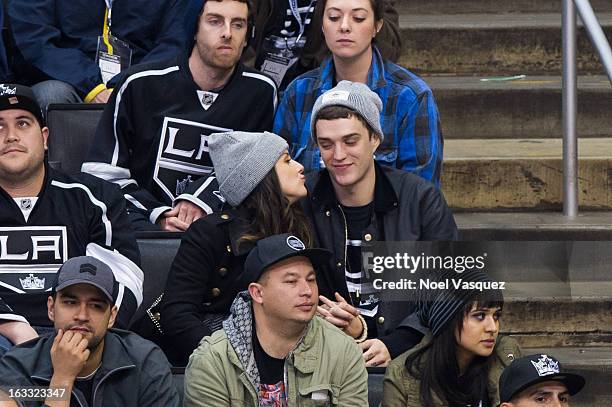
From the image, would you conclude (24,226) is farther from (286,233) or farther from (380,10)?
(380,10)

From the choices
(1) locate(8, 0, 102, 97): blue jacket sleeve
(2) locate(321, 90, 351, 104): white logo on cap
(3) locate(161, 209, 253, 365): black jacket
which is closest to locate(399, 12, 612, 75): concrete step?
(1) locate(8, 0, 102, 97): blue jacket sleeve

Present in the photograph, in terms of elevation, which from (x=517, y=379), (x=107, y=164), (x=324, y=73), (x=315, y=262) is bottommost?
(x=517, y=379)

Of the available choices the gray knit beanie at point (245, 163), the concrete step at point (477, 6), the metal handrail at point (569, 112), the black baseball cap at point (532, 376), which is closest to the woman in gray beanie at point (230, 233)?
the gray knit beanie at point (245, 163)

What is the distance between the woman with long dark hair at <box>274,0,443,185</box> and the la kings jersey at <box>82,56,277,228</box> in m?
0.22

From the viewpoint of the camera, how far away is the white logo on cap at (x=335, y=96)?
5453mm

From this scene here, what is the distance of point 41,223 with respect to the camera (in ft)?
17.4

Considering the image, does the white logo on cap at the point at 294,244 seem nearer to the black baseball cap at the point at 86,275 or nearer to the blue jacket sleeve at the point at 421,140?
the black baseball cap at the point at 86,275

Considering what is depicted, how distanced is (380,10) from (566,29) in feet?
2.95

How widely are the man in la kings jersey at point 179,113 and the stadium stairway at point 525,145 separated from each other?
3.44 feet

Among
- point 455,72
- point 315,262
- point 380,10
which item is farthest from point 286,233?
point 455,72

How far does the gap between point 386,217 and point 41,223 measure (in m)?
1.23

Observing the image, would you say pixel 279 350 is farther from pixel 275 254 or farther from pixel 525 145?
pixel 525 145

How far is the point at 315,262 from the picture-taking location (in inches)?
190

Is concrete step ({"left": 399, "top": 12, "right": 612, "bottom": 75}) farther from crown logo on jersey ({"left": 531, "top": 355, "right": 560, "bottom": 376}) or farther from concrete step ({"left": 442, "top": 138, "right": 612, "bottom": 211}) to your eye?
crown logo on jersey ({"left": 531, "top": 355, "right": 560, "bottom": 376})
